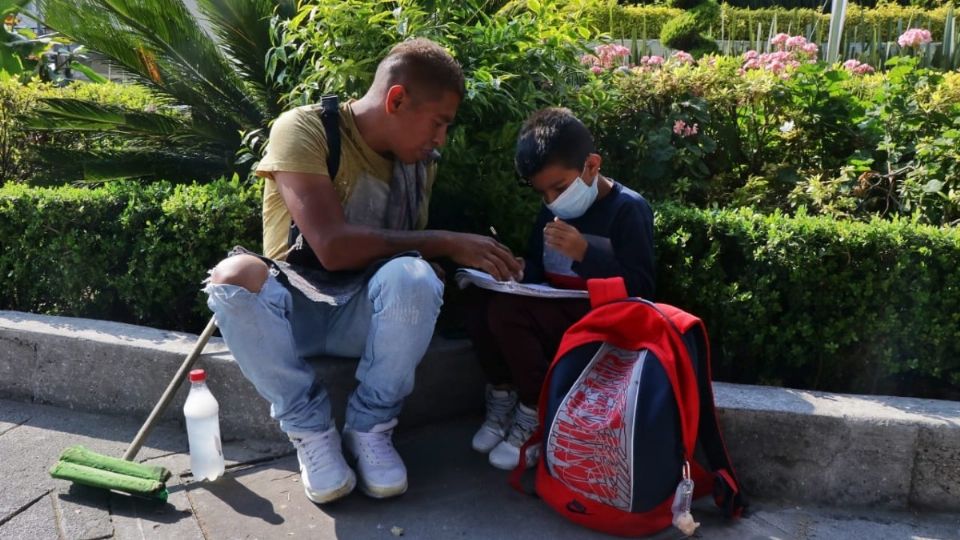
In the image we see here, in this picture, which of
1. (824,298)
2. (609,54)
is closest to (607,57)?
(609,54)

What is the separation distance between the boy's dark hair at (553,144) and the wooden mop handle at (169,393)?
43.8 inches

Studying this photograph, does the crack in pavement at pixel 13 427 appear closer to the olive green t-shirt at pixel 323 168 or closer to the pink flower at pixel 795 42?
the olive green t-shirt at pixel 323 168

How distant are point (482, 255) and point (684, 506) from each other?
942 millimetres

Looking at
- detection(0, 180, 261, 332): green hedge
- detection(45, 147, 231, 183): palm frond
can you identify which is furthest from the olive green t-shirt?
detection(45, 147, 231, 183): palm frond

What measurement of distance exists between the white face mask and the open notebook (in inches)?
10.5

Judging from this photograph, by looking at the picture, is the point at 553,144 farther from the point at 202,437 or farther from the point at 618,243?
the point at 202,437

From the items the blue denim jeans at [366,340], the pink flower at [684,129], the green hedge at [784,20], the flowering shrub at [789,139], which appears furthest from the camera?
the green hedge at [784,20]

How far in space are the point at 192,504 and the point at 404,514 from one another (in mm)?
642

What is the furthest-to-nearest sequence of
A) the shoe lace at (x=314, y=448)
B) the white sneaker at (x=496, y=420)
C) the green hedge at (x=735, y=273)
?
the white sneaker at (x=496, y=420) → the green hedge at (x=735, y=273) → the shoe lace at (x=314, y=448)

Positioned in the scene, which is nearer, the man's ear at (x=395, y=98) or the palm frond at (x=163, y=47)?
the man's ear at (x=395, y=98)

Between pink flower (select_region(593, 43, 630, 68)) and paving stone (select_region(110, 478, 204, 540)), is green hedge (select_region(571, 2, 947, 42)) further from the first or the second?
paving stone (select_region(110, 478, 204, 540))

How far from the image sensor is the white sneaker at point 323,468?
251cm

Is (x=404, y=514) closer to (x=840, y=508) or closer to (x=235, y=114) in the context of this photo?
(x=840, y=508)

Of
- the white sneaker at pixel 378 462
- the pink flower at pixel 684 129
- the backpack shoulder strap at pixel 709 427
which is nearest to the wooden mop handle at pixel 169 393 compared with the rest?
the white sneaker at pixel 378 462
